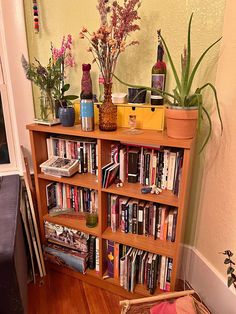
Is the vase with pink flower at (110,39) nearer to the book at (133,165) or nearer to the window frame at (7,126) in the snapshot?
the book at (133,165)

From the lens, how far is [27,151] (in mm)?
1725

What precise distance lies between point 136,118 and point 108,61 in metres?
0.35

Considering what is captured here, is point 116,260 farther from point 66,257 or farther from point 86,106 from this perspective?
point 86,106

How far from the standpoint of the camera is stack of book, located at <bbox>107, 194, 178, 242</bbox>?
1337 millimetres

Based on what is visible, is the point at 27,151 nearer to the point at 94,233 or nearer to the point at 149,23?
the point at 94,233

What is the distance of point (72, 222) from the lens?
1562 millimetres

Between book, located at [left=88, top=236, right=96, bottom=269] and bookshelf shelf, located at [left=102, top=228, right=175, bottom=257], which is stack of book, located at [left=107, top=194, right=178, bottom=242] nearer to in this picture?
bookshelf shelf, located at [left=102, top=228, right=175, bottom=257]

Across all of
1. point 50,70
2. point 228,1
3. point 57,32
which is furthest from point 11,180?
point 228,1

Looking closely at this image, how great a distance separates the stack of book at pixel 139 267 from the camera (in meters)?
1.38

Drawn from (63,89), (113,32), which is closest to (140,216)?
(63,89)

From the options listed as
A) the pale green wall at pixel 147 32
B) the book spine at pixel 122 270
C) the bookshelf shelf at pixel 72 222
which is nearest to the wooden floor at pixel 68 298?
the book spine at pixel 122 270

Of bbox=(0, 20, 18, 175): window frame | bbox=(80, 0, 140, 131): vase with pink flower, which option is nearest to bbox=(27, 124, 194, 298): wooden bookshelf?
bbox=(80, 0, 140, 131): vase with pink flower

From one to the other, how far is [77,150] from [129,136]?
0.48 meters

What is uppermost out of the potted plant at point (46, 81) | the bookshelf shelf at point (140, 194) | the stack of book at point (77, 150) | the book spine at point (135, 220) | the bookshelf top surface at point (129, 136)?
the potted plant at point (46, 81)
